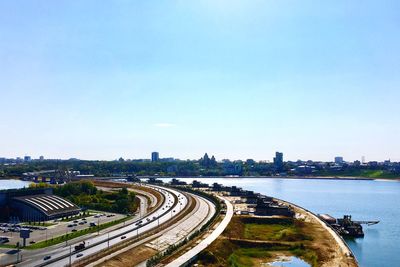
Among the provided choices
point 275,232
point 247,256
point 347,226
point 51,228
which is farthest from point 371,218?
point 51,228

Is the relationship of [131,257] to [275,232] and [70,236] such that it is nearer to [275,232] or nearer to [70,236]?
[70,236]

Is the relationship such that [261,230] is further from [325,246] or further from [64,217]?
[64,217]

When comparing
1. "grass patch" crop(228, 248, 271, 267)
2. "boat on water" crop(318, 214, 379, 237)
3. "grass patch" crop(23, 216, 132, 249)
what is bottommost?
"grass patch" crop(228, 248, 271, 267)

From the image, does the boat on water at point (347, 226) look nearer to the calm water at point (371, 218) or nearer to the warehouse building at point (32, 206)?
the calm water at point (371, 218)

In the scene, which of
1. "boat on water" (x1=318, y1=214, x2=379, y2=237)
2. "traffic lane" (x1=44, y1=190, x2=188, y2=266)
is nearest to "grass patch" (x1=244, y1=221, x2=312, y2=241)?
"boat on water" (x1=318, y1=214, x2=379, y2=237)

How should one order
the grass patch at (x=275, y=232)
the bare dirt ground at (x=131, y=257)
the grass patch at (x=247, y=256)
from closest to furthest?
the bare dirt ground at (x=131, y=257)
the grass patch at (x=247, y=256)
the grass patch at (x=275, y=232)

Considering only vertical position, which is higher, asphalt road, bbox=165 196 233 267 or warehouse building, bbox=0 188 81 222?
warehouse building, bbox=0 188 81 222

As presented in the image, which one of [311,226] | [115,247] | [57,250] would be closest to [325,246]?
[311,226]

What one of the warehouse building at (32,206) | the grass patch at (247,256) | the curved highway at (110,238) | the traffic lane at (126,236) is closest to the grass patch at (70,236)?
the curved highway at (110,238)

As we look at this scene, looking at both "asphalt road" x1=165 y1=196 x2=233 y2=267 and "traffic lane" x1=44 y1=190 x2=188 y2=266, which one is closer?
"asphalt road" x1=165 y1=196 x2=233 y2=267

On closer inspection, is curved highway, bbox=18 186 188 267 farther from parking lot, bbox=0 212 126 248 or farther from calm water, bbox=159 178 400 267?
calm water, bbox=159 178 400 267

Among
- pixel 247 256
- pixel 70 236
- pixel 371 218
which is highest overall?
pixel 70 236
